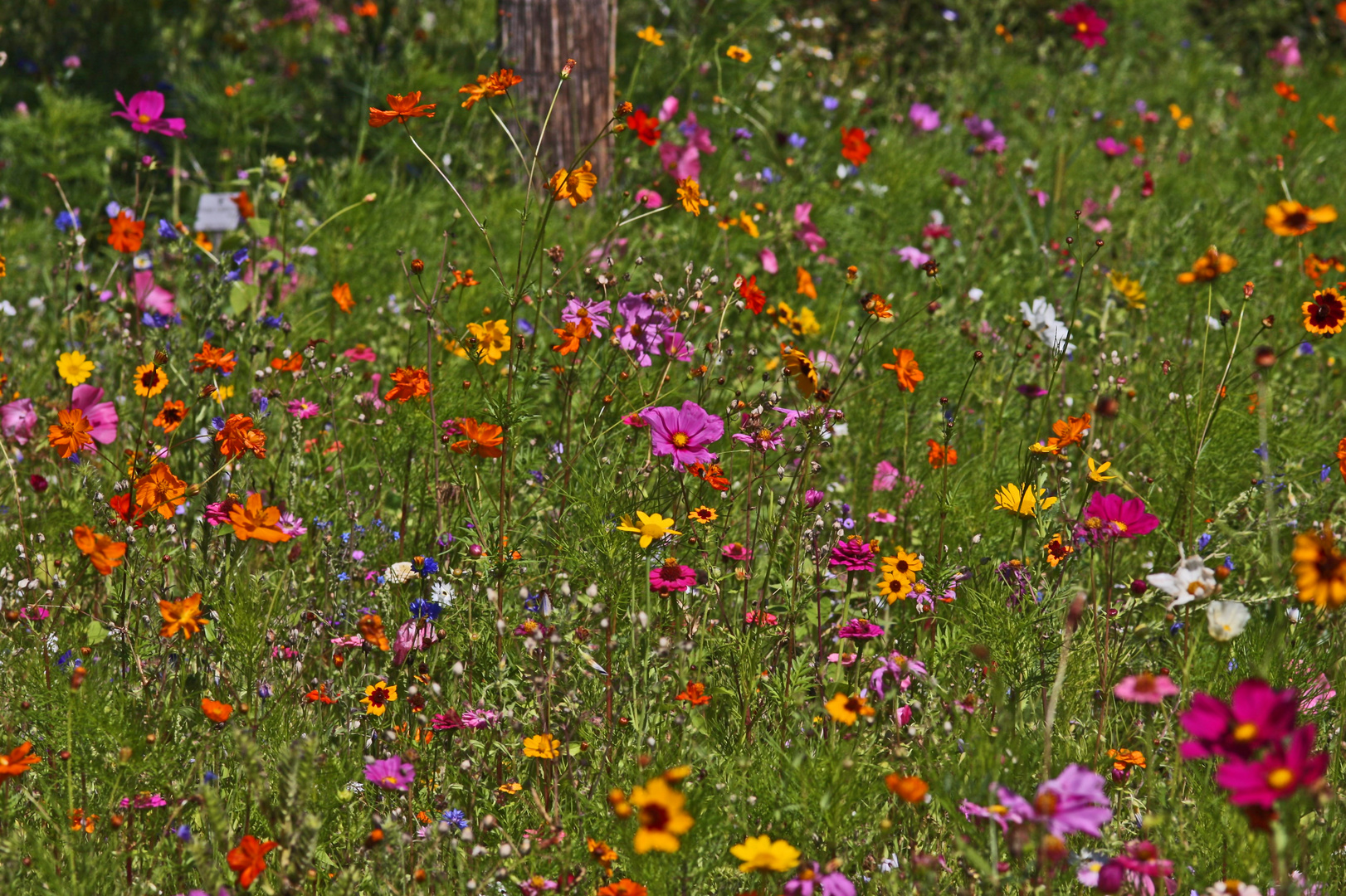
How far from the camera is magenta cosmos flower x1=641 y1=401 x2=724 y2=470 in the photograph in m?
1.95

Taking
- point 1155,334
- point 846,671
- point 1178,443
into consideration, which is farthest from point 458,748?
point 1155,334

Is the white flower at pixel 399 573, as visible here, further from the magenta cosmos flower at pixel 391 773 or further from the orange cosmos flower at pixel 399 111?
the orange cosmos flower at pixel 399 111

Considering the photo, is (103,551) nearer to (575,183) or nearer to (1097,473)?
(575,183)

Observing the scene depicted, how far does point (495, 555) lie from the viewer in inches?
78.5

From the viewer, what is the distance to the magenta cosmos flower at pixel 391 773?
1564 mm

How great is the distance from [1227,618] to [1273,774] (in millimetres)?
809

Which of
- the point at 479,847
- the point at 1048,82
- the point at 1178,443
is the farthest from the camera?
the point at 1048,82

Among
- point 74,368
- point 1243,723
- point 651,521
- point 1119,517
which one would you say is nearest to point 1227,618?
point 1119,517

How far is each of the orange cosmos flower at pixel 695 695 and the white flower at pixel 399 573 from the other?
512 mm

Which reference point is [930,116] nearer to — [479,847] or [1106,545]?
[1106,545]

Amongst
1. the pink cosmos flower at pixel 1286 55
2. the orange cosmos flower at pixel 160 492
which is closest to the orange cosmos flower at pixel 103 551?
the orange cosmos flower at pixel 160 492

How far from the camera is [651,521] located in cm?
178

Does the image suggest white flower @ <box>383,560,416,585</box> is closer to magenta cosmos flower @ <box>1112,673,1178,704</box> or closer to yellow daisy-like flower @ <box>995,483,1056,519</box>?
yellow daisy-like flower @ <box>995,483,1056,519</box>

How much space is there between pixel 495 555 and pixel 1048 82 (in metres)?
4.53
